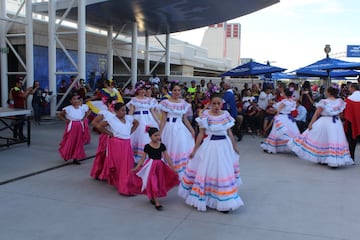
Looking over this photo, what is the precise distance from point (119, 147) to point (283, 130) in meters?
4.95

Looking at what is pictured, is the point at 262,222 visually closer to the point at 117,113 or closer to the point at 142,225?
the point at 142,225

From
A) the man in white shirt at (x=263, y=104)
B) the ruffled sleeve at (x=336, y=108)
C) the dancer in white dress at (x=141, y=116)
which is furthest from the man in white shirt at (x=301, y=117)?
the dancer in white dress at (x=141, y=116)

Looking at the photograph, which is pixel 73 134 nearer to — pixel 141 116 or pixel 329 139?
pixel 141 116

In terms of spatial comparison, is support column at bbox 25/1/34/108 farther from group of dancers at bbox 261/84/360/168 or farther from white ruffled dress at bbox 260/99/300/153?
group of dancers at bbox 261/84/360/168

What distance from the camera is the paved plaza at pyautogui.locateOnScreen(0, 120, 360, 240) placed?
Result: 430 centimetres

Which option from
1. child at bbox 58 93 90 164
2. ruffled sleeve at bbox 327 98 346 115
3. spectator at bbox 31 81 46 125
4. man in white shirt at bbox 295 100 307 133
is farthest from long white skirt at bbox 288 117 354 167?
spectator at bbox 31 81 46 125

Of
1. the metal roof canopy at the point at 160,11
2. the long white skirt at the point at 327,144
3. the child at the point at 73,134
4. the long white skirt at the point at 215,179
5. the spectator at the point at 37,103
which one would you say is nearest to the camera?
the long white skirt at the point at 215,179

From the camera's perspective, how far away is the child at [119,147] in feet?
18.7

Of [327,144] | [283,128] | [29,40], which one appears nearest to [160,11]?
[29,40]

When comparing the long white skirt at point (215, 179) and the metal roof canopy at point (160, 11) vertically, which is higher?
the metal roof canopy at point (160, 11)

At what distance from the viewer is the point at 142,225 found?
4.50 meters

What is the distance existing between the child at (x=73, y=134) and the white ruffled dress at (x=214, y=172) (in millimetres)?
→ 3198

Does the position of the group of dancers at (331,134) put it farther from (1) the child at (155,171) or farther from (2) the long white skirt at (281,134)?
(1) the child at (155,171)

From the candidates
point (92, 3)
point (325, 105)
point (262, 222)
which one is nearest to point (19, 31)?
point (92, 3)
